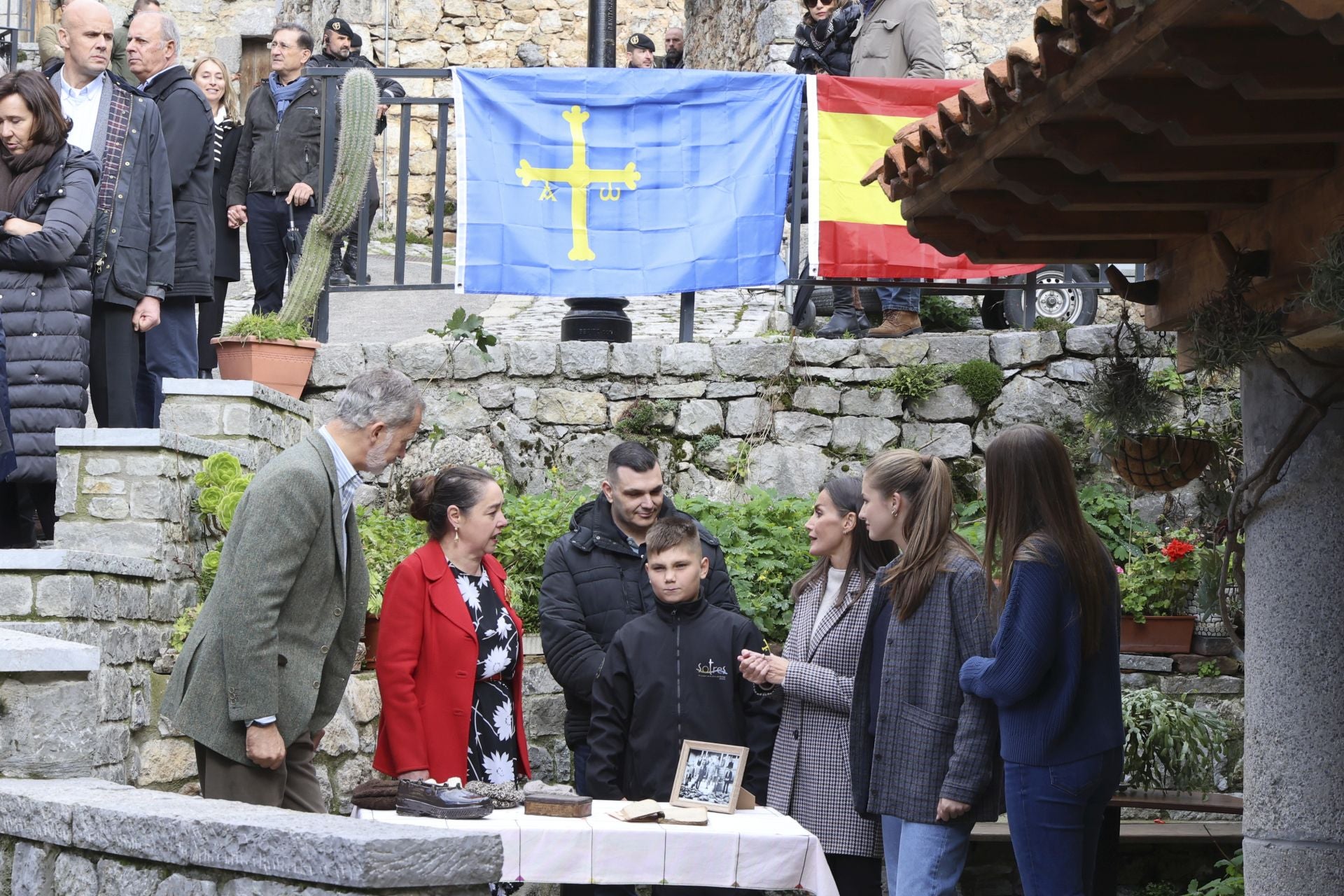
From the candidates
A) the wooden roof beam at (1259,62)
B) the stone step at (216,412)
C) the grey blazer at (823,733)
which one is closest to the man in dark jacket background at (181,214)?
the stone step at (216,412)

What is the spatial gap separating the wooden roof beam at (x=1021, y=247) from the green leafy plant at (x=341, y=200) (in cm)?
364

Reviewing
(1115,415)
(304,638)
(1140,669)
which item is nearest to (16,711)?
(304,638)

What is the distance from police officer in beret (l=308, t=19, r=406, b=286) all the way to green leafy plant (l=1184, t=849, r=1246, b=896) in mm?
5125

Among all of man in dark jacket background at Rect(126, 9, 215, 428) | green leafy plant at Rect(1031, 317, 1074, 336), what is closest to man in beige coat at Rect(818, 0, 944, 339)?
green leafy plant at Rect(1031, 317, 1074, 336)

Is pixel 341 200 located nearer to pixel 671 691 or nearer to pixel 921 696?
pixel 671 691

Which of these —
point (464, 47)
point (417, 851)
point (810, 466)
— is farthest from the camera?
point (464, 47)

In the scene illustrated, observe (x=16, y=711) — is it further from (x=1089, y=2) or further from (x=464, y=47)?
(x=464, y=47)

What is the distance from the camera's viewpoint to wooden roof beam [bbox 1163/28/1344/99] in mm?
2830

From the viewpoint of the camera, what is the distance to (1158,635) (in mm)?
6711

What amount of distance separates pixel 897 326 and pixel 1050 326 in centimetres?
83

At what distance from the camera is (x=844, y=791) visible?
176 inches

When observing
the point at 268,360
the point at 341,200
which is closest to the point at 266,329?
the point at 268,360

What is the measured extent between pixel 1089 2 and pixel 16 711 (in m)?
2.80

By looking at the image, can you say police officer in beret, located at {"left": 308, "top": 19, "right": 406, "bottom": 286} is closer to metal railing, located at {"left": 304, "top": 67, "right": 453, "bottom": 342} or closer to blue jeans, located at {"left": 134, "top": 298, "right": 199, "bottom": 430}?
metal railing, located at {"left": 304, "top": 67, "right": 453, "bottom": 342}
